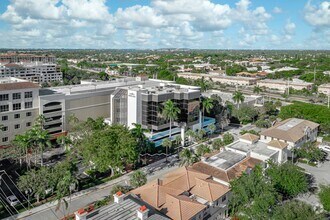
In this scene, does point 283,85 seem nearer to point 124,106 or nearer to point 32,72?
point 124,106

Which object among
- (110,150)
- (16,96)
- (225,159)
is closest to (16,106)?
(16,96)

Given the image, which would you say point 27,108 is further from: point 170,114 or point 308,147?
point 308,147

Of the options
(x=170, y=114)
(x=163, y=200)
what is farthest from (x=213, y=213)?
(x=170, y=114)

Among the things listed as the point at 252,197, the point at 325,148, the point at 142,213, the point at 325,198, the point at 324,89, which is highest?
the point at 324,89

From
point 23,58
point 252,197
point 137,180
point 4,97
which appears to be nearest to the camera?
point 252,197

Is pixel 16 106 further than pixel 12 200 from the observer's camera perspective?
Yes

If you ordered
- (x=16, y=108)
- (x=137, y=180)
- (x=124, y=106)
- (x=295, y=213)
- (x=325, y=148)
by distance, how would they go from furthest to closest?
(x=124, y=106)
(x=325, y=148)
(x=16, y=108)
(x=137, y=180)
(x=295, y=213)

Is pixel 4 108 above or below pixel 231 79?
Answer: below
